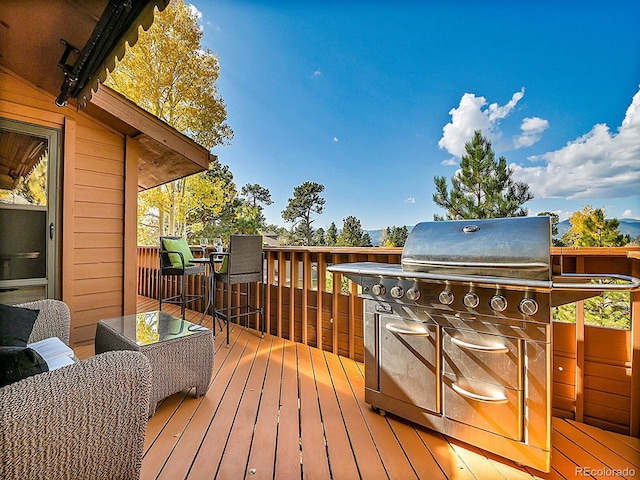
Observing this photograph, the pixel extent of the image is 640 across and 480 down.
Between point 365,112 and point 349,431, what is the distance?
54.3ft

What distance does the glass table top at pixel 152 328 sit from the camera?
6.70ft

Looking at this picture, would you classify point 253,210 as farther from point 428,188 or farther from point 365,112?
point 428,188

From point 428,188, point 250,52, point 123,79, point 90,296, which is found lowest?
point 90,296

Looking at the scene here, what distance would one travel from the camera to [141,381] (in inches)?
42.4

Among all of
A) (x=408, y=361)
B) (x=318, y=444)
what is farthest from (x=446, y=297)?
(x=318, y=444)

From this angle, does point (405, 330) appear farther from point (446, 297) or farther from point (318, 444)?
point (318, 444)

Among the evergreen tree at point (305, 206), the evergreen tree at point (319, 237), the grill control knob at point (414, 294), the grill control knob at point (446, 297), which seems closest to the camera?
the grill control knob at point (446, 297)

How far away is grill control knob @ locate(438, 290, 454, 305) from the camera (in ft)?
5.49

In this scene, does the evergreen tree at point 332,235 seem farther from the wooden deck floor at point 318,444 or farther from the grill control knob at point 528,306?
the grill control knob at point 528,306

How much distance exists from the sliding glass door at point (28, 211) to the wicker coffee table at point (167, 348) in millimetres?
1082

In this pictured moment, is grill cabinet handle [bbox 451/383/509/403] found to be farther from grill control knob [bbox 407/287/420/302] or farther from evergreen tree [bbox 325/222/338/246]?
evergreen tree [bbox 325/222/338/246]

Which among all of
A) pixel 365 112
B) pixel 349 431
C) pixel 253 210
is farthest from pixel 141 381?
pixel 253 210

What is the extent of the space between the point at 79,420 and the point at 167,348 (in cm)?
109

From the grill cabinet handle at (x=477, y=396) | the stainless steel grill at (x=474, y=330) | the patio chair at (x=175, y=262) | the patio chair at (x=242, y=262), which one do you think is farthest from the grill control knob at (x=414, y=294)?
the patio chair at (x=175, y=262)
